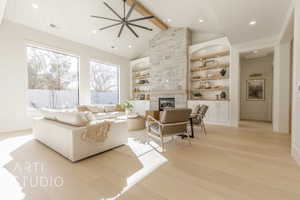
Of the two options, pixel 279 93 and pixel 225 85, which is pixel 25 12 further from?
pixel 279 93

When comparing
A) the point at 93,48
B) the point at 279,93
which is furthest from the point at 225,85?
the point at 93,48

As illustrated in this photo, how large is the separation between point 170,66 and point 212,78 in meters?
2.06

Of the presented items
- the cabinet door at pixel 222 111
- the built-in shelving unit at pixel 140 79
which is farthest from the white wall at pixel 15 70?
the cabinet door at pixel 222 111

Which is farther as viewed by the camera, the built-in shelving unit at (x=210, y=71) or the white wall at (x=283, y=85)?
the built-in shelving unit at (x=210, y=71)

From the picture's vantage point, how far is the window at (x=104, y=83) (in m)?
6.84

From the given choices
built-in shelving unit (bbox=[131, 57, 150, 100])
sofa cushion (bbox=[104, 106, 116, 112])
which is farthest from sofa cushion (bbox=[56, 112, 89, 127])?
built-in shelving unit (bbox=[131, 57, 150, 100])

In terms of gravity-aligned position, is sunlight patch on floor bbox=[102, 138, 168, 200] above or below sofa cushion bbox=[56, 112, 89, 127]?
below

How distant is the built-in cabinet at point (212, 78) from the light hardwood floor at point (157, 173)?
2.43 metres

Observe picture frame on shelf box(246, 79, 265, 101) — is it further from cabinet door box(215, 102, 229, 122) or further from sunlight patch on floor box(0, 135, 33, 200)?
sunlight patch on floor box(0, 135, 33, 200)

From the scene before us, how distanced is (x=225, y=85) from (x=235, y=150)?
3418mm

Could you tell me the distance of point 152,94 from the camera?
23.6 ft

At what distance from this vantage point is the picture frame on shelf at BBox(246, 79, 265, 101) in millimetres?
6145

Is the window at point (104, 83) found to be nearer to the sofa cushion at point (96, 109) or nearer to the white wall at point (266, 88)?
the sofa cushion at point (96, 109)

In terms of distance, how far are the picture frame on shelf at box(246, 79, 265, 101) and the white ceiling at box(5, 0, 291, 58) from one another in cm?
263
